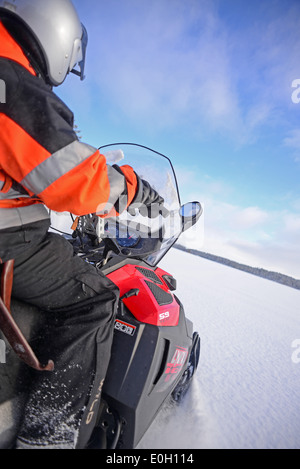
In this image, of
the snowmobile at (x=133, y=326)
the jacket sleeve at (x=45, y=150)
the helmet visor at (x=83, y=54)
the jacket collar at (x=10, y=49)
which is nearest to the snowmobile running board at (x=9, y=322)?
the snowmobile at (x=133, y=326)

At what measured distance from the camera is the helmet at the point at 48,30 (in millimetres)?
924

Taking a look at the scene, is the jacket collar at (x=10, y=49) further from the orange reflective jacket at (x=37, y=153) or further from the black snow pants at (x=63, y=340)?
the black snow pants at (x=63, y=340)

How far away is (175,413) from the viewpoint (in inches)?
64.6

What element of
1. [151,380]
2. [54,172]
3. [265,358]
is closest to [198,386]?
[151,380]

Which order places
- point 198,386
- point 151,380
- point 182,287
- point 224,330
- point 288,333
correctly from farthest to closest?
1. point 182,287
2. point 288,333
3. point 224,330
4. point 198,386
5. point 151,380

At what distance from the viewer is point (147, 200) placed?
4.01 ft

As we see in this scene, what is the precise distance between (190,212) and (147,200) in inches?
19.1

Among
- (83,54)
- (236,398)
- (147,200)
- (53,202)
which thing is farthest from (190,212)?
(236,398)

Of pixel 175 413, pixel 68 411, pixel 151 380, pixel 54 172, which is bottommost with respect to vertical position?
pixel 175 413

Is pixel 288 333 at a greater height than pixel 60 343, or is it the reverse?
pixel 60 343

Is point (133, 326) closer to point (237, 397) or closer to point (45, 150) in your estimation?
point (45, 150)

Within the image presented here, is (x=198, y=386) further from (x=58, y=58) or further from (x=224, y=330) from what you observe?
(x=58, y=58)

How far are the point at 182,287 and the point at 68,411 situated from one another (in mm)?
4711

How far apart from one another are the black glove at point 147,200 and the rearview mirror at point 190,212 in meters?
0.25
